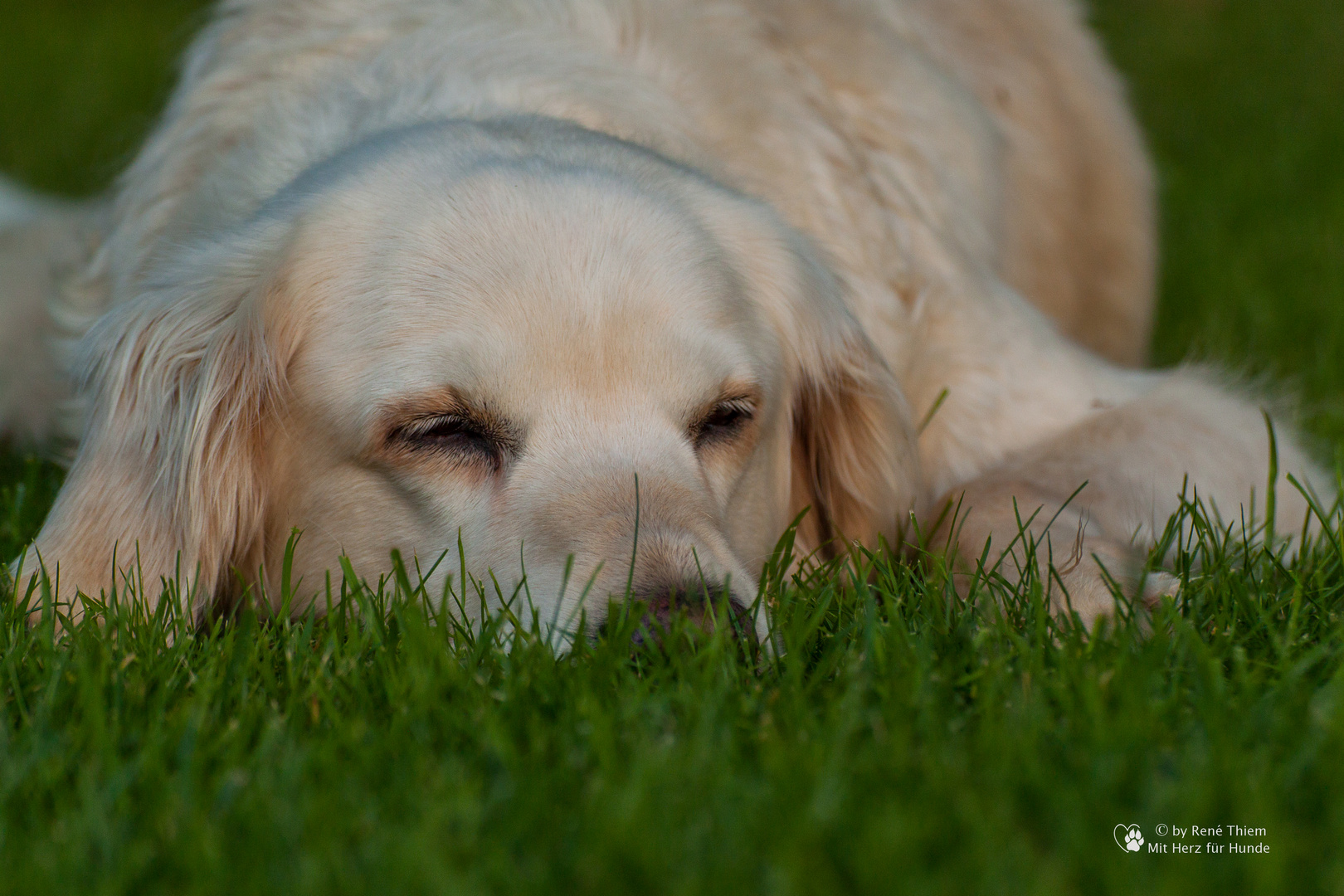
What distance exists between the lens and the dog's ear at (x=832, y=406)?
2834mm

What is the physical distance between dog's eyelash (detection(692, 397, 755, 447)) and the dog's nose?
0.46m

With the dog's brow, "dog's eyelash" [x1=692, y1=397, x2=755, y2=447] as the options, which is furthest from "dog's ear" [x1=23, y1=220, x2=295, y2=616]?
"dog's eyelash" [x1=692, y1=397, x2=755, y2=447]

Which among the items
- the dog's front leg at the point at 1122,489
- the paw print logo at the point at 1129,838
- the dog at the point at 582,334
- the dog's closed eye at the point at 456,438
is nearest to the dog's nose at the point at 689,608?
the dog at the point at 582,334

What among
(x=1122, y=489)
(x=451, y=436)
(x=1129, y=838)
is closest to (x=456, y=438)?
(x=451, y=436)

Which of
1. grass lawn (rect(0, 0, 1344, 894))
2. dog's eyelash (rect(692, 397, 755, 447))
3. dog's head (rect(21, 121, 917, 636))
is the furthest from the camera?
dog's eyelash (rect(692, 397, 755, 447))

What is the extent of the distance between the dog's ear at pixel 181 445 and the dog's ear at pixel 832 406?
3.08 ft

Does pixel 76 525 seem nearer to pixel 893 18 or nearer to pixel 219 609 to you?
pixel 219 609

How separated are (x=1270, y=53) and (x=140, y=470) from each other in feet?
32.7

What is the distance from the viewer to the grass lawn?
A: 1383 millimetres

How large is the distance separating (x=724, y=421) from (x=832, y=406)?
19.9 inches

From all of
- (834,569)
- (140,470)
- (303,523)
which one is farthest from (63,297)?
(834,569)

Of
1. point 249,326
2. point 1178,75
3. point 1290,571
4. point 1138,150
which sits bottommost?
point 1178,75

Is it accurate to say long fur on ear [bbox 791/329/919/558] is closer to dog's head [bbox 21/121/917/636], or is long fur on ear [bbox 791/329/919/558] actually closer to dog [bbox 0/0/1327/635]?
dog [bbox 0/0/1327/635]

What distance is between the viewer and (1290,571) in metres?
2.25
